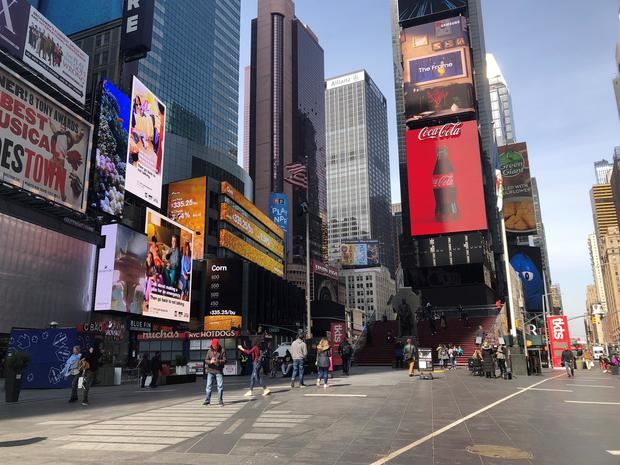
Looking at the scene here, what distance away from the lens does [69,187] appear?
1650 inches

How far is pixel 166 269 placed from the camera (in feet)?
187

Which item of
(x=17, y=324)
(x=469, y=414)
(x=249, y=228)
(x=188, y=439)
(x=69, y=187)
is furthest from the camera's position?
(x=249, y=228)

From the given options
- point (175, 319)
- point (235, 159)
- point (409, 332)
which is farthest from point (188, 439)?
point (235, 159)

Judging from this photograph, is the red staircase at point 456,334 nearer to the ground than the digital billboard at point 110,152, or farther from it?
nearer to the ground

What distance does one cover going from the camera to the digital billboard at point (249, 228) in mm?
80363

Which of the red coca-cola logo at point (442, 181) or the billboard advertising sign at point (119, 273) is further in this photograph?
the red coca-cola logo at point (442, 181)

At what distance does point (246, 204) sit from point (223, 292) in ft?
70.9

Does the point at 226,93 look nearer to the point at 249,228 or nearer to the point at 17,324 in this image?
the point at 249,228

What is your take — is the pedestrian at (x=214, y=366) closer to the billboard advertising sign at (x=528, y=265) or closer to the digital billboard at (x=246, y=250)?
the digital billboard at (x=246, y=250)

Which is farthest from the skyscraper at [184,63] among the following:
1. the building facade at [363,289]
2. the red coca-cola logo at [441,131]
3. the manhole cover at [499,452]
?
the building facade at [363,289]

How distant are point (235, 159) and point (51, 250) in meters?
82.5

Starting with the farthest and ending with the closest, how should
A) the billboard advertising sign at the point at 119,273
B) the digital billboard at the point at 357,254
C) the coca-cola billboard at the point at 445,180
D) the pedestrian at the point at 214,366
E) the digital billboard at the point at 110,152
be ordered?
the digital billboard at the point at 357,254 < the coca-cola billboard at the point at 445,180 < the billboard advertising sign at the point at 119,273 < the digital billboard at the point at 110,152 < the pedestrian at the point at 214,366

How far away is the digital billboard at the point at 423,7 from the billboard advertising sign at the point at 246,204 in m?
38.6

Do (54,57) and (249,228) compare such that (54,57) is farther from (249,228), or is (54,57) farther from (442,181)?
(249,228)
